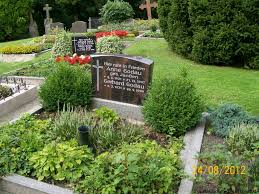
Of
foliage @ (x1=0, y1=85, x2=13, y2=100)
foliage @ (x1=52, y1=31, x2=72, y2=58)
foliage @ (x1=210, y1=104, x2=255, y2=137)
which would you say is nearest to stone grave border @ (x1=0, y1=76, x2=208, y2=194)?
foliage @ (x1=210, y1=104, x2=255, y2=137)

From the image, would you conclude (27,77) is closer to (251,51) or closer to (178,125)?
(178,125)

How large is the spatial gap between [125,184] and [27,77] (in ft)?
19.4

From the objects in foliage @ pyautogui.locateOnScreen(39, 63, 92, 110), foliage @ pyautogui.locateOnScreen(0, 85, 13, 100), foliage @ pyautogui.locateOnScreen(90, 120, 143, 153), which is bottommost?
foliage @ pyautogui.locateOnScreen(90, 120, 143, 153)

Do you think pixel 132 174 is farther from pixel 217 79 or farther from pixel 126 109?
pixel 217 79

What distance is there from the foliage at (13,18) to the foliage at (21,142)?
23082mm

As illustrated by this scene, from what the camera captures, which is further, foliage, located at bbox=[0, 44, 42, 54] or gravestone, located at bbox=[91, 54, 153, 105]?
foliage, located at bbox=[0, 44, 42, 54]

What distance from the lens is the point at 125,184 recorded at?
15.0ft

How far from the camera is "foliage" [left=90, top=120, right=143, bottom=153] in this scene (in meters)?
5.77

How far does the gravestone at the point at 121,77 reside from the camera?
7.04 metres

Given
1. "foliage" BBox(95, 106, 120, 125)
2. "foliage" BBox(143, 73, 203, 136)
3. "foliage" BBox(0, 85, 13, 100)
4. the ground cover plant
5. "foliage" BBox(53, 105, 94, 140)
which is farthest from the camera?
"foliage" BBox(0, 85, 13, 100)

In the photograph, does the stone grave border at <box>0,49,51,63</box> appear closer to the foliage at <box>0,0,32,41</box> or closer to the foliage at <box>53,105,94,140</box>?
the foliage at <box>53,105,94,140</box>

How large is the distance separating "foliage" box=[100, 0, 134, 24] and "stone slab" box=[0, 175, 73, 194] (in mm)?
17547

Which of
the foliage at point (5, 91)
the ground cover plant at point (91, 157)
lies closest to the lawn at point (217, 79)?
the ground cover plant at point (91, 157)

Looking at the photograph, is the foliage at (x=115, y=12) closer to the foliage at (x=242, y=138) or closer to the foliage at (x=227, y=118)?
the foliage at (x=227, y=118)
